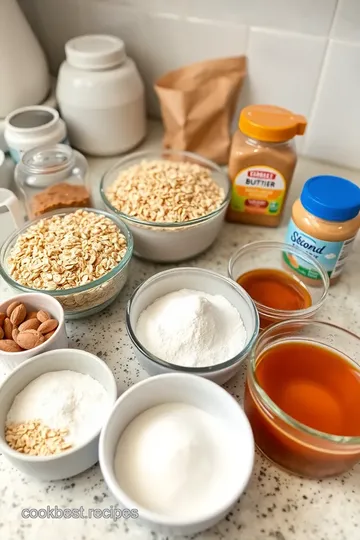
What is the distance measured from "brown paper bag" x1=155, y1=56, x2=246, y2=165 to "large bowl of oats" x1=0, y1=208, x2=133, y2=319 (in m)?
A: 0.30

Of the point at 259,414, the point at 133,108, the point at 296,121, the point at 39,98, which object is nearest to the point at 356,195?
the point at 296,121

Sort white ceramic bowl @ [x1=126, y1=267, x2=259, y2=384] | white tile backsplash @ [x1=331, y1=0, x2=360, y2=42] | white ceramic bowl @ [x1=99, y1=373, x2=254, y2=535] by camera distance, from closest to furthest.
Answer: white ceramic bowl @ [x1=99, y1=373, x2=254, y2=535]
white ceramic bowl @ [x1=126, y1=267, x2=259, y2=384]
white tile backsplash @ [x1=331, y1=0, x2=360, y2=42]

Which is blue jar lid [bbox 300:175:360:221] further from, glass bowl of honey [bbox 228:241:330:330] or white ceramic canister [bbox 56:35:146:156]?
white ceramic canister [bbox 56:35:146:156]

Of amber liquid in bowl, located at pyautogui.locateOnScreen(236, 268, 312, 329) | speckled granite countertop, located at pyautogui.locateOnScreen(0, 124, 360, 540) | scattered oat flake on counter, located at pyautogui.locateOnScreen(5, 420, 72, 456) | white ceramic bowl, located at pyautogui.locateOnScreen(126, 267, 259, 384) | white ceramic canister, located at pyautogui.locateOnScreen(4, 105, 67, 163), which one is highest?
white ceramic canister, located at pyautogui.locateOnScreen(4, 105, 67, 163)

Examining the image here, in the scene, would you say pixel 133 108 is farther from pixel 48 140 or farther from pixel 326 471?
pixel 326 471

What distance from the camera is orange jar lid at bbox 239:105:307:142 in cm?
75

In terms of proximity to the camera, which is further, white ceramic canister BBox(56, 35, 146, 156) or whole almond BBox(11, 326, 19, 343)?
white ceramic canister BBox(56, 35, 146, 156)

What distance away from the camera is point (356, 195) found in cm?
70

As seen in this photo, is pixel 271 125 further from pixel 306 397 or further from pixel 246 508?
pixel 246 508

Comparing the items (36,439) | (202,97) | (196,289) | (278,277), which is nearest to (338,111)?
(202,97)

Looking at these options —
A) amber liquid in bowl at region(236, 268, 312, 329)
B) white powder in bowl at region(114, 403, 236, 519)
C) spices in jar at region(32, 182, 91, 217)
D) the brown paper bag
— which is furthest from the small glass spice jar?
white powder in bowl at region(114, 403, 236, 519)

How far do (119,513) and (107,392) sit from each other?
0.44ft

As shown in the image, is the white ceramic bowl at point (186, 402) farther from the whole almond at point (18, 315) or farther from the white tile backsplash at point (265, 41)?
the white tile backsplash at point (265, 41)

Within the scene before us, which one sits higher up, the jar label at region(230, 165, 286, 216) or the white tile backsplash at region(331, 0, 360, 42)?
the white tile backsplash at region(331, 0, 360, 42)
